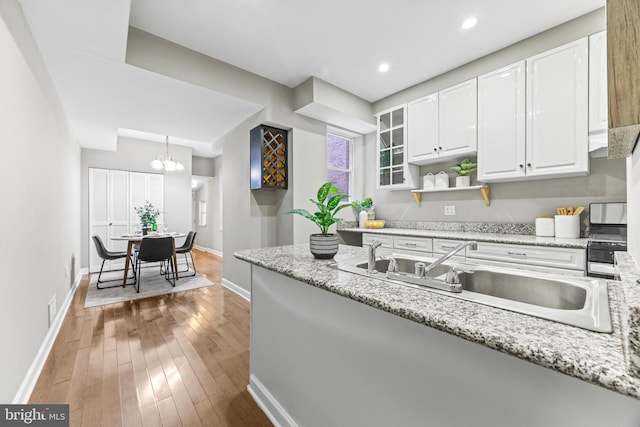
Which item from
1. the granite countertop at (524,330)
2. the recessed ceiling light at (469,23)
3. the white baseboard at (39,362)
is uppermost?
the recessed ceiling light at (469,23)

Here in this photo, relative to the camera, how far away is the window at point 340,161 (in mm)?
4188

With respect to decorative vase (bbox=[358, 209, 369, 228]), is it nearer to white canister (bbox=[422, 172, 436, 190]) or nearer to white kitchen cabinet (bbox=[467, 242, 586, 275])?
white canister (bbox=[422, 172, 436, 190])

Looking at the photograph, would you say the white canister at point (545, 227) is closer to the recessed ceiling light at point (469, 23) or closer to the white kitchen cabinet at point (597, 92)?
the white kitchen cabinet at point (597, 92)

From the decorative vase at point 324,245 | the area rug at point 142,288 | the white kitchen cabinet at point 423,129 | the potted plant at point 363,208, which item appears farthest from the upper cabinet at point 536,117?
the area rug at point 142,288

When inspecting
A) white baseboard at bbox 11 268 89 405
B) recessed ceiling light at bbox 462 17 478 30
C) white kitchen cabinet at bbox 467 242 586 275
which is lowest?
white baseboard at bbox 11 268 89 405

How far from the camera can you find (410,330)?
0.88 metres

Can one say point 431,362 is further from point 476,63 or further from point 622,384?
point 476,63

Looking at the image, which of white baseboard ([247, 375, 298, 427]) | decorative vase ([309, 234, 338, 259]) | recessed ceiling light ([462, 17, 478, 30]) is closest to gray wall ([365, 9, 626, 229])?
recessed ceiling light ([462, 17, 478, 30])

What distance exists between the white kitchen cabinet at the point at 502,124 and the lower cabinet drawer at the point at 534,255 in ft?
2.46

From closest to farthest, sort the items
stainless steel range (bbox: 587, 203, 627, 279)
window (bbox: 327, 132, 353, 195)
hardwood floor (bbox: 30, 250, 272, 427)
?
hardwood floor (bbox: 30, 250, 272, 427) < stainless steel range (bbox: 587, 203, 627, 279) < window (bbox: 327, 132, 353, 195)

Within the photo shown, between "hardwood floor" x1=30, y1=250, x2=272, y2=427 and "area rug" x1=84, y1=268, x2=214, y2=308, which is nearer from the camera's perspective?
"hardwood floor" x1=30, y1=250, x2=272, y2=427

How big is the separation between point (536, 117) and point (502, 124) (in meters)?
0.26

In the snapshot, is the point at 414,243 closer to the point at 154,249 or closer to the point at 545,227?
the point at 545,227

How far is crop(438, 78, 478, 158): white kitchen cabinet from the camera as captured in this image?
286 cm
